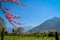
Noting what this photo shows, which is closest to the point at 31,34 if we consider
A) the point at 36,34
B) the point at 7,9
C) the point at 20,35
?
the point at 36,34

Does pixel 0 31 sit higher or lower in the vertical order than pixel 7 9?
lower

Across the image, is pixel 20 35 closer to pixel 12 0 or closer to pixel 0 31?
pixel 0 31

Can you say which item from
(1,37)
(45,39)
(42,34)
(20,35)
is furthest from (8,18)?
(42,34)

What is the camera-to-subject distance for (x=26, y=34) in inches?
1259

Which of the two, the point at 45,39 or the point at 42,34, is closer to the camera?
the point at 45,39

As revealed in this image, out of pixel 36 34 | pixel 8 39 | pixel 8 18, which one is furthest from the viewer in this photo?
pixel 36 34

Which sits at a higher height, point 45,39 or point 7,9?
point 7,9

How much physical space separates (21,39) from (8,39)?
5.12 feet

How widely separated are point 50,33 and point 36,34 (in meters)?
2.41

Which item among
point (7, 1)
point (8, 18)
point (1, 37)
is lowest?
point (1, 37)

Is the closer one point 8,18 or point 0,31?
point 8,18

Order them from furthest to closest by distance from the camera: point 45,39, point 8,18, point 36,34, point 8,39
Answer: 1. point 36,34
2. point 45,39
3. point 8,39
4. point 8,18

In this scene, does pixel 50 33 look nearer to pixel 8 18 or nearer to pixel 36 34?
pixel 36 34

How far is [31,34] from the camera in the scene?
3266 cm
